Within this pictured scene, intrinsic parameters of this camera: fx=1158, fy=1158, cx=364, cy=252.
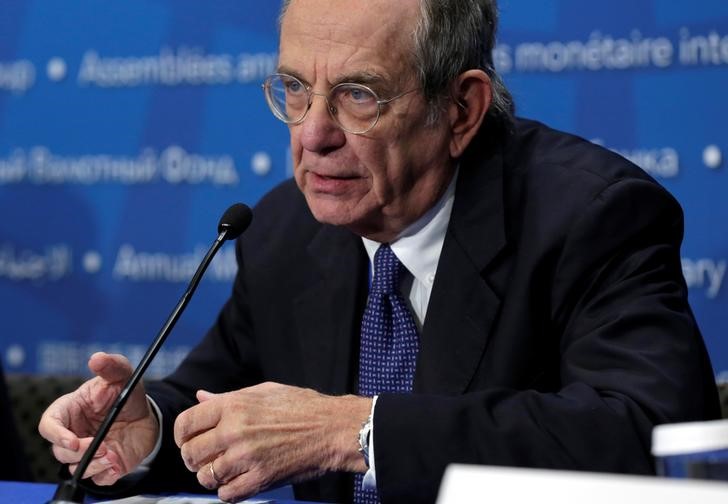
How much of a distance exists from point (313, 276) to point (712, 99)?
997 millimetres

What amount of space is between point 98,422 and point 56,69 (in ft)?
5.45

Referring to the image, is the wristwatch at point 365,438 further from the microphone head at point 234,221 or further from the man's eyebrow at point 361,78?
the man's eyebrow at point 361,78

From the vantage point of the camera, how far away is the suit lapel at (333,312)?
6.63 feet

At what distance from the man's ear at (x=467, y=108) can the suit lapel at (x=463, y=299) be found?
0.32 feet

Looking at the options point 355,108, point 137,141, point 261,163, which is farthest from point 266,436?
point 137,141

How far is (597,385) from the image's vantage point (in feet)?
5.44

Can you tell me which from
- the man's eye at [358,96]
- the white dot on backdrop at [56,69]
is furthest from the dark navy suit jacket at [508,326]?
the white dot on backdrop at [56,69]

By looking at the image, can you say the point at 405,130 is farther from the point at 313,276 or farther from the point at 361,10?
the point at 313,276

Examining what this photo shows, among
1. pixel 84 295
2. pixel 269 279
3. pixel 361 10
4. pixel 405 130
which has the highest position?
pixel 361 10

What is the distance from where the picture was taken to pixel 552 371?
1.91 meters

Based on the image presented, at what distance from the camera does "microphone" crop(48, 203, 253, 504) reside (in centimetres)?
131

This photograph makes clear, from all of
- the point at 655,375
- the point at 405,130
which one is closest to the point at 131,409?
the point at 405,130

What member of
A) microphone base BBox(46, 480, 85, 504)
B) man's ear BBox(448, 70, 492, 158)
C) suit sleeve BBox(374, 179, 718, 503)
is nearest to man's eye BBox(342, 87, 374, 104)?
man's ear BBox(448, 70, 492, 158)

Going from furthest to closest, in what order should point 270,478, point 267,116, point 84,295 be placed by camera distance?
point 84,295 < point 267,116 < point 270,478
